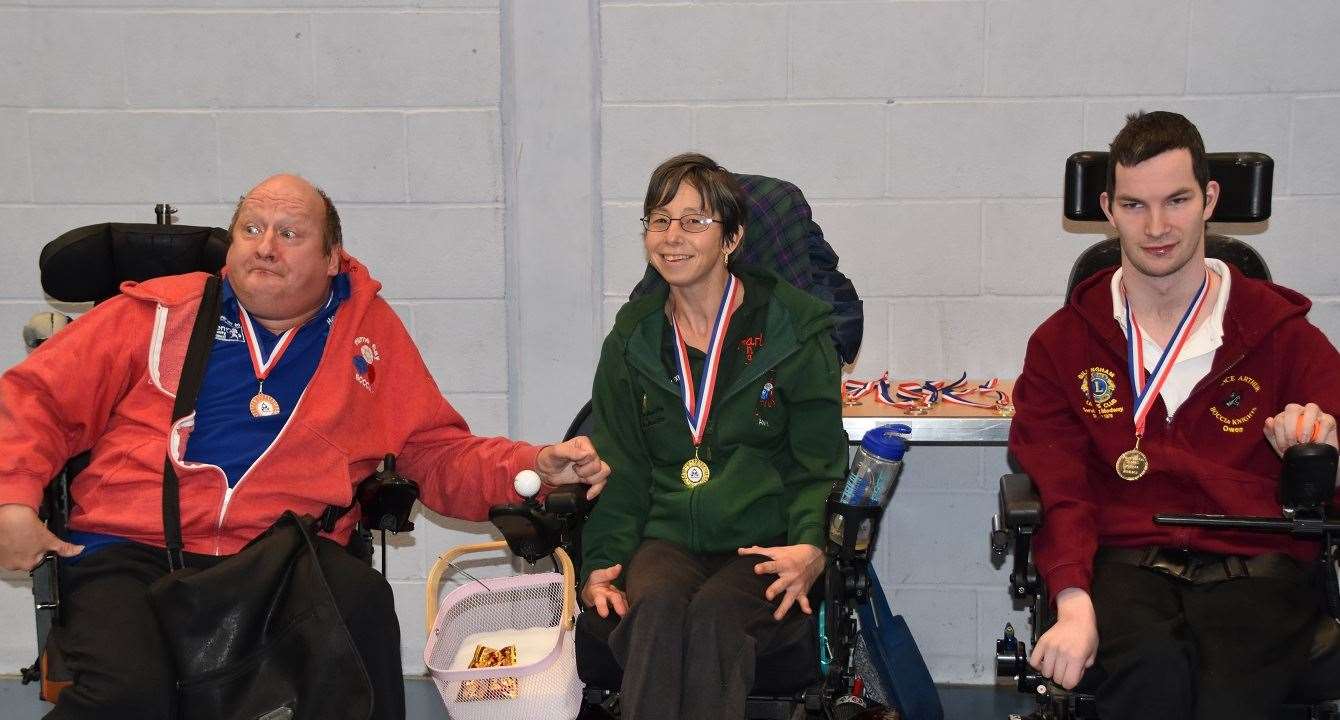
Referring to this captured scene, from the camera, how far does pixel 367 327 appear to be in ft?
9.43

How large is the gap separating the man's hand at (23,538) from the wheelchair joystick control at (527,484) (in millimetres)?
848

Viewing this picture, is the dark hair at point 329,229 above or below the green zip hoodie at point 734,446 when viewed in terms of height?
above

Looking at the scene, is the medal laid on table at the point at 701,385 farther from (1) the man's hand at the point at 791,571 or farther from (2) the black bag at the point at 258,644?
(2) the black bag at the point at 258,644

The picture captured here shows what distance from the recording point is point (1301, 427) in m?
2.26

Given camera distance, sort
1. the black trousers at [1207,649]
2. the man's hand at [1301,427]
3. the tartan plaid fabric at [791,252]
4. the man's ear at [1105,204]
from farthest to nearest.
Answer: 1. the tartan plaid fabric at [791,252]
2. the man's ear at [1105,204]
3. the man's hand at [1301,427]
4. the black trousers at [1207,649]

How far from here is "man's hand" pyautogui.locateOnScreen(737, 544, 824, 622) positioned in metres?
2.51

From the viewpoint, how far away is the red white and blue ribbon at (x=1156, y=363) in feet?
8.27

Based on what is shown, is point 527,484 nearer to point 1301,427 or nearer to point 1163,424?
point 1163,424

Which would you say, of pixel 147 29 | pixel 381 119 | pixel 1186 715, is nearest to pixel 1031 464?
pixel 1186 715

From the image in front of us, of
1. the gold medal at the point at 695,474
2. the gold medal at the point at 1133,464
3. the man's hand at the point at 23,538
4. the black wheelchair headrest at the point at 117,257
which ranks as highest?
the black wheelchair headrest at the point at 117,257

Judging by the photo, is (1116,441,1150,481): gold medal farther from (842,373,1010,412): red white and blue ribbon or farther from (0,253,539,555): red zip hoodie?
(0,253,539,555): red zip hoodie

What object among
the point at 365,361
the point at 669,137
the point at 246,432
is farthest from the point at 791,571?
the point at 669,137

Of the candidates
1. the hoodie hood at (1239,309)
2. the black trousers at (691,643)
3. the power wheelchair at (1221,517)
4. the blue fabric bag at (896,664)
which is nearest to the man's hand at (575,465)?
the black trousers at (691,643)

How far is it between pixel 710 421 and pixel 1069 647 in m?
0.86
